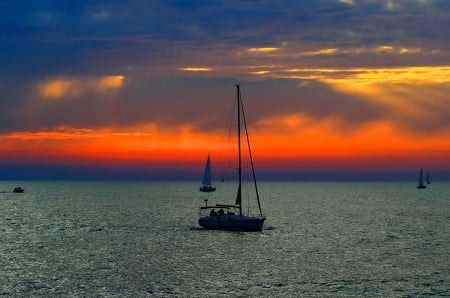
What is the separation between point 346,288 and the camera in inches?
2468

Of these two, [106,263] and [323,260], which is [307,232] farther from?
[106,263]

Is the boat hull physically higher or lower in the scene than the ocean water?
higher

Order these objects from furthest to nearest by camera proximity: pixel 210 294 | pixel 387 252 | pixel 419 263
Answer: pixel 387 252 < pixel 419 263 < pixel 210 294

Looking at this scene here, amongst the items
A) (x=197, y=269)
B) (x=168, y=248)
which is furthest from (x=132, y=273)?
(x=168, y=248)

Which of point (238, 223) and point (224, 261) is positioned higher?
point (238, 223)

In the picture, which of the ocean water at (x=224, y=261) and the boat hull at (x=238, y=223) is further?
the boat hull at (x=238, y=223)

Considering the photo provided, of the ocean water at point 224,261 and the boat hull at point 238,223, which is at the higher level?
the boat hull at point 238,223

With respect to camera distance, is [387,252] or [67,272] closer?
[67,272]

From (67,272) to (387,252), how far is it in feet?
135

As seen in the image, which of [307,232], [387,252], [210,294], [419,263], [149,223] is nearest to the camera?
[210,294]

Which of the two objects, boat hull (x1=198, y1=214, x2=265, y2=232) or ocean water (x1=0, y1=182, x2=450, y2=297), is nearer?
ocean water (x1=0, y1=182, x2=450, y2=297)

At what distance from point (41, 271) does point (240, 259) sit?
2261cm

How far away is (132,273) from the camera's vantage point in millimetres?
71625

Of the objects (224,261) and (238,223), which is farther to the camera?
(238,223)
